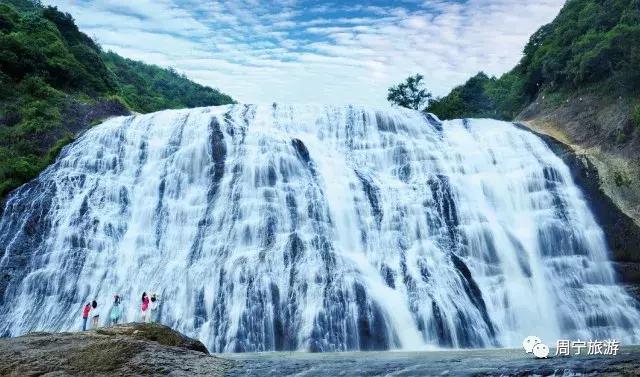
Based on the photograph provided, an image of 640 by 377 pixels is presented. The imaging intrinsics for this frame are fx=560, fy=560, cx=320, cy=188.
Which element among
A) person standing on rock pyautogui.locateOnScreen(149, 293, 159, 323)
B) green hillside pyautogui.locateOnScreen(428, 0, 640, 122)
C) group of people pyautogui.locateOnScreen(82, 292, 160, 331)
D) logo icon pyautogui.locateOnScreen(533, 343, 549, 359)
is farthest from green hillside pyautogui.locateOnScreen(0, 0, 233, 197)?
green hillside pyautogui.locateOnScreen(428, 0, 640, 122)

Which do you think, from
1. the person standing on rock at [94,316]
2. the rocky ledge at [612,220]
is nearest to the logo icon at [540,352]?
the rocky ledge at [612,220]

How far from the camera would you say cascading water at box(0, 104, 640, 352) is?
17.5 metres

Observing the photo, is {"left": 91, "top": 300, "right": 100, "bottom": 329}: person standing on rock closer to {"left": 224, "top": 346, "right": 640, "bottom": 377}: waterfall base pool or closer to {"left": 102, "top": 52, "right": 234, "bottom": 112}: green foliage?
{"left": 224, "top": 346, "right": 640, "bottom": 377}: waterfall base pool

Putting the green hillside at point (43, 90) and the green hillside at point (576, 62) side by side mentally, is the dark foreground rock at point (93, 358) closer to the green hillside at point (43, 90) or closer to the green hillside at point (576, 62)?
the green hillside at point (43, 90)

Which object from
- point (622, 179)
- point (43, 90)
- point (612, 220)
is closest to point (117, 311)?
point (43, 90)

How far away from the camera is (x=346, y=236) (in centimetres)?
2053

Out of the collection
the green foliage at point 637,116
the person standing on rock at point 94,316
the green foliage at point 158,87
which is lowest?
the person standing on rock at point 94,316

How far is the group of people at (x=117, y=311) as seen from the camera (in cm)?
1616

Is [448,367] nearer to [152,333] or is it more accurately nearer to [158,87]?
[152,333]

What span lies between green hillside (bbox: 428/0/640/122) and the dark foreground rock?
22.8 meters

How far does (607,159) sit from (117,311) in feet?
67.4

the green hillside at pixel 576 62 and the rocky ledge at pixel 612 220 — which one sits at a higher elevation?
the green hillside at pixel 576 62

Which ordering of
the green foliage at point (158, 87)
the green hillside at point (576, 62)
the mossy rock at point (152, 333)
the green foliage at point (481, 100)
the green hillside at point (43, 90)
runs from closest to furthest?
the mossy rock at point (152, 333) < the green hillside at point (43, 90) < the green hillside at point (576, 62) < the green foliage at point (481, 100) < the green foliage at point (158, 87)

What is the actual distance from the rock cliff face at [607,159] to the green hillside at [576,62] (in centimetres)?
91
